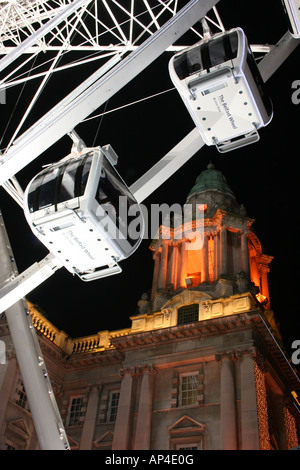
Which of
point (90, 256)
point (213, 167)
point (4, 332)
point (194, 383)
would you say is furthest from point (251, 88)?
point (213, 167)

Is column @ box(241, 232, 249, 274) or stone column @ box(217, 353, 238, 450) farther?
column @ box(241, 232, 249, 274)

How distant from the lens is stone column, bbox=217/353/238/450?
76.1 ft

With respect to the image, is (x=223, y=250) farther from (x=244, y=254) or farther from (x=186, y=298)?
(x=186, y=298)

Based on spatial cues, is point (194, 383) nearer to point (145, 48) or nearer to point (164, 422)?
point (164, 422)

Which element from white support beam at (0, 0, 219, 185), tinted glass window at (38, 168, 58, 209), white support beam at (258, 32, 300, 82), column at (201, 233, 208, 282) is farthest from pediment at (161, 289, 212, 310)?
tinted glass window at (38, 168, 58, 209)

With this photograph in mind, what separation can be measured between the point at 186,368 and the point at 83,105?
72.4 ft

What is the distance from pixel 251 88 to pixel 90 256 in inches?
155

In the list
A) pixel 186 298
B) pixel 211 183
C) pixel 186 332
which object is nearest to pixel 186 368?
pixel 186 332

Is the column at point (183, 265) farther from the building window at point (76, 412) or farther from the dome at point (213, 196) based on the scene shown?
the building window at point (76, 412)

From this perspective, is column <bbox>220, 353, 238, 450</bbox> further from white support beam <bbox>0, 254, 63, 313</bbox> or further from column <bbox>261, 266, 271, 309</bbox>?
white support beam <bbox>0, 254, 63, 313</bbox>

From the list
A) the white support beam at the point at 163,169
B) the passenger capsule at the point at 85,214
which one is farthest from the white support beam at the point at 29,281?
the white support beam at the point at 163,169

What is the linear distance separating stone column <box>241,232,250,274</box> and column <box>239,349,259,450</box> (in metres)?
7.55

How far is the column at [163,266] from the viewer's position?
3327cm

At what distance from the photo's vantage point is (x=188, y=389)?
2698cm
